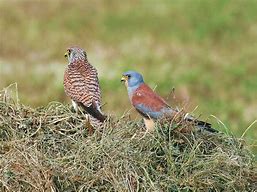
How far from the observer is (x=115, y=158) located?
236 inches

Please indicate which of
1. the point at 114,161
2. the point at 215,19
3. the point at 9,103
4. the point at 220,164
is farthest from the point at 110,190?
the point at 215,19

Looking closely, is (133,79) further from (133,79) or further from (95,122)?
(95,122)

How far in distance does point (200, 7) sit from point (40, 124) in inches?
441

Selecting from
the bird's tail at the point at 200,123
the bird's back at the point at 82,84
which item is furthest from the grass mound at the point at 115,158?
the bird's back at the point at 82,84

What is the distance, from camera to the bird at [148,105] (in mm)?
6350

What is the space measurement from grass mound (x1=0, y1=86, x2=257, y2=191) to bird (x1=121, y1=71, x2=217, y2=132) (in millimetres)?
87

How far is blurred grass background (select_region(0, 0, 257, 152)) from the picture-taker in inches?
513

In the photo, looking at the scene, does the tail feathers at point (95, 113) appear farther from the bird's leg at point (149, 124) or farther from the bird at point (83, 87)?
the bird's leg at point (149, 124)

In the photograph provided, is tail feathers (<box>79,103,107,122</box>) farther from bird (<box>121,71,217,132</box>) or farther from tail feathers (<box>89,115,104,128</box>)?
bird (<box>121,71,217,132</box>)

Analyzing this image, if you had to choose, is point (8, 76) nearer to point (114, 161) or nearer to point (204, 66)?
point (204, 66)

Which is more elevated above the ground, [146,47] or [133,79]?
[146,47]

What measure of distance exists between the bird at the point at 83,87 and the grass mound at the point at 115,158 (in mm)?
211

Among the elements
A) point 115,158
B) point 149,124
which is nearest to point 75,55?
point 149,124

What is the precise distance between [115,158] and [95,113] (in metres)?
0.78
